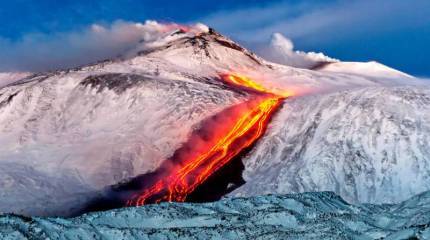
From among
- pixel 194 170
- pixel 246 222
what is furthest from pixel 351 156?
pixel 246 222

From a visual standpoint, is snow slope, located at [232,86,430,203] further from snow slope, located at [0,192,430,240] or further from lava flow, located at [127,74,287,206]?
snow slope, located at [0,192,430,240]

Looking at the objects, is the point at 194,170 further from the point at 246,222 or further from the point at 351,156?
the point at 246,222

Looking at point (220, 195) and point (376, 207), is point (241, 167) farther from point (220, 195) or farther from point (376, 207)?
point (376, 207)

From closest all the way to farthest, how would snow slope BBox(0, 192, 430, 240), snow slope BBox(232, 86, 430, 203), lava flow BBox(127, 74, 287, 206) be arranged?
1. snow slope BBox(0, 192, 430, 240)
2. snow slope BBox(232, 86, 430, 203)
3. lava flow BBox(127, 74, 287, 206)

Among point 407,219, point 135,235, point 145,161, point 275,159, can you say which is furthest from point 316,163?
point 135,235

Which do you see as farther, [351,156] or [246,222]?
[351,156]

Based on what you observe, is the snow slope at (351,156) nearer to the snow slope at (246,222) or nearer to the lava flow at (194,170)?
the lava flow at (194,170)

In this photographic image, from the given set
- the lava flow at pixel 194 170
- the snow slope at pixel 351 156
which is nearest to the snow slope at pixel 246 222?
the snow slope at pixel 351 156

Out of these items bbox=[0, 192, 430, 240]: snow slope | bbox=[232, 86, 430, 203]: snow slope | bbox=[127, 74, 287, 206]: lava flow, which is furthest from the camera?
bbox=[127, 74, 287, 206]: lava flow

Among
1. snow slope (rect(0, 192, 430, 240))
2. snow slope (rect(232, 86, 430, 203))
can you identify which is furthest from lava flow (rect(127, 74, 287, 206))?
snow slope (rect(0, 192, 430, 240))

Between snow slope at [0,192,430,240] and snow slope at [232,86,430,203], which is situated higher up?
snow slope at [232,86,430,203]
